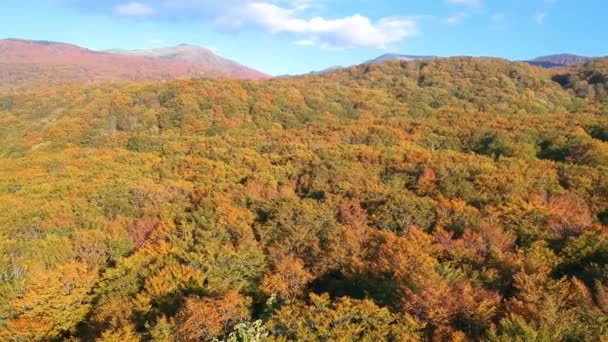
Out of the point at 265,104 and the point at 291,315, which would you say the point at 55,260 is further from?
the point at 265,104

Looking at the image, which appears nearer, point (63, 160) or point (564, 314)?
point (564, 314)

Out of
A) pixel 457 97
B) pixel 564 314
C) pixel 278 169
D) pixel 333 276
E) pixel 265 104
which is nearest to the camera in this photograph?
pixel 564 314

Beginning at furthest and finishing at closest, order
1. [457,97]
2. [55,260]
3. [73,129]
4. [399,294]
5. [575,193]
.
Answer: [457,97]
[73,129]
[575,193]
[55,260]
[399,294]

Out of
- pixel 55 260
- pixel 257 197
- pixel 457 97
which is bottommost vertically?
pixel 55 260

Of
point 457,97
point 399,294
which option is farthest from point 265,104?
point 399,294

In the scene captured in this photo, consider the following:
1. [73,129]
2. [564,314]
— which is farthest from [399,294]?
[73,129]

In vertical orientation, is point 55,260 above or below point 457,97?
below
